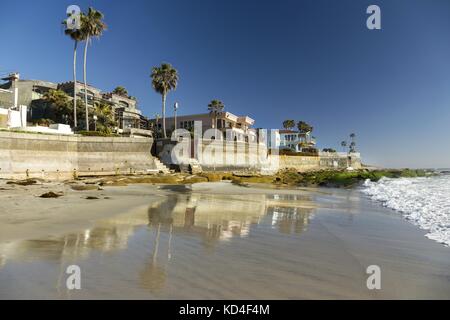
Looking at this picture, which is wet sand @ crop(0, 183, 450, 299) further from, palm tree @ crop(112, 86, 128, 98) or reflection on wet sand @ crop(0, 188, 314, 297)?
palm tree @ crop(112, 86, 128, 98)

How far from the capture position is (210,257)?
5.82m

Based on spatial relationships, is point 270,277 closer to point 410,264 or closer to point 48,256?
point 410,264

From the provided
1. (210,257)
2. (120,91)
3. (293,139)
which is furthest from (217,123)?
(210,257)

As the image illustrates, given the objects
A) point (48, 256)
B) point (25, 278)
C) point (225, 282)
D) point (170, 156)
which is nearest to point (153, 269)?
point (225, 282)

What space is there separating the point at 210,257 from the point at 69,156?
99.1 ft

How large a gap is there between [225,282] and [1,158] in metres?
29.6

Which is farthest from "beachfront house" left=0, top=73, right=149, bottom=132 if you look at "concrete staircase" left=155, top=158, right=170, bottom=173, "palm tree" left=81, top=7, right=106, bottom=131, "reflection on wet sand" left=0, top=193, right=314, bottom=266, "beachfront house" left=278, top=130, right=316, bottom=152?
"beachfront house" left=278, top=130, right=316, bottom=152

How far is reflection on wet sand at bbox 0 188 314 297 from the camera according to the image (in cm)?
519

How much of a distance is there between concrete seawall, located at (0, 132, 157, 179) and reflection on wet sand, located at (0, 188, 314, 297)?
2183cm

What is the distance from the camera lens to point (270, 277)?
4773mm

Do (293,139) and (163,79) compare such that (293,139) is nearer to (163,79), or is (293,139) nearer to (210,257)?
(163,79)

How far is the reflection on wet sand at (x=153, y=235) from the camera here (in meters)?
5.19

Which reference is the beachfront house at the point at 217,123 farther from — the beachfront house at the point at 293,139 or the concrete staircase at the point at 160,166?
the beachfront house at the point at 293,139

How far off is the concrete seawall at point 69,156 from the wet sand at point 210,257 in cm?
2015
